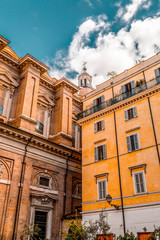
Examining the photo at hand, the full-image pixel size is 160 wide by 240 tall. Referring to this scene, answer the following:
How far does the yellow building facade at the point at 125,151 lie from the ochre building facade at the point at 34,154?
3486mm

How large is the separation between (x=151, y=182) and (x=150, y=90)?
6.52 m

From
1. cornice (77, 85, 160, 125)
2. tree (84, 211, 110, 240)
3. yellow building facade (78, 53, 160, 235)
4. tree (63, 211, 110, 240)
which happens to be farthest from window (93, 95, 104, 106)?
tree (84, 211, 110, 240)

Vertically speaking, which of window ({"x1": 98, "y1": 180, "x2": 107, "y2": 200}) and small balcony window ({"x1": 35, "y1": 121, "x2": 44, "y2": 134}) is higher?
small balcony window ({"x1": 35, "y1": 121, "x2": 44, "y2": 134})

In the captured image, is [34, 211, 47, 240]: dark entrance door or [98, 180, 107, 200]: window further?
[34, 211, 47, 240]: dark entrance door

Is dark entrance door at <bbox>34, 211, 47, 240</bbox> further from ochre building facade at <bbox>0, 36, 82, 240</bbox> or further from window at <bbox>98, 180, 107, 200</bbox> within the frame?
window at <bbox>98, 180, 107, 200</bbox>

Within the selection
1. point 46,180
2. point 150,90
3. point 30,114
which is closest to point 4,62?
point 30,114

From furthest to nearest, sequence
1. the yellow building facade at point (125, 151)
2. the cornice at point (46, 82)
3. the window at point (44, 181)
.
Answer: the cornice at point (46, 82) < the window at point (44, 181) < the yellow building facade at point (125, 151)

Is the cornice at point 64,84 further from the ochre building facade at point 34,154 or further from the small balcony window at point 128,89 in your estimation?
the small balcony window at point 128,89

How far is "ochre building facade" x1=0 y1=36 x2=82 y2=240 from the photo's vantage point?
1700 centimetres

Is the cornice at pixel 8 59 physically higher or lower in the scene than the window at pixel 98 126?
higher

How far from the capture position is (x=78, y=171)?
911 inches

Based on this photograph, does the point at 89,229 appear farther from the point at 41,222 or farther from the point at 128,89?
the point at 128,89

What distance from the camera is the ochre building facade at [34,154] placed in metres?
17.0

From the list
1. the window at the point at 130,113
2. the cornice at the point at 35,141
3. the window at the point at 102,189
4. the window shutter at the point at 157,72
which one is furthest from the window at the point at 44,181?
the window shutter at the point at 157,72
